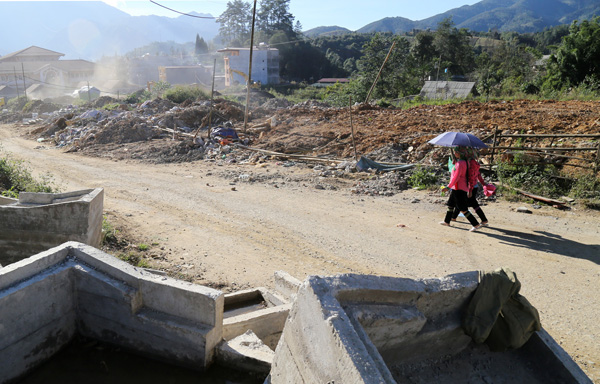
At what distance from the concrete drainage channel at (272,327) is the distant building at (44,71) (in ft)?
188

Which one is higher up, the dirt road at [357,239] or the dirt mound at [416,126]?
the dirt mound at [416,126]

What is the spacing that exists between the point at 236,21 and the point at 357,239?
3153 inches

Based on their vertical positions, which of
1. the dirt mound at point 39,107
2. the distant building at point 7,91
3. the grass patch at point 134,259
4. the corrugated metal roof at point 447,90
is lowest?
the distant building at point 7,91

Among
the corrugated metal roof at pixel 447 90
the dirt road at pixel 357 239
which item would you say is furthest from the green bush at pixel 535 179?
the corrugated metal roof at pixel 447 90

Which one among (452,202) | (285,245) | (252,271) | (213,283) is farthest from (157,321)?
(452,202)

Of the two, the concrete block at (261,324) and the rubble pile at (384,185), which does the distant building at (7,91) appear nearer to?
the rubble pile at (384,185)

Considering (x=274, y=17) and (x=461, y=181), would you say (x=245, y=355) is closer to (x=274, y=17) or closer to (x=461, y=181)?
(x=461, y=181)

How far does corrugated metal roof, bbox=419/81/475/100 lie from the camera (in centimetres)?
2453

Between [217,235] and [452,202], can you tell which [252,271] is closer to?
[217,235]

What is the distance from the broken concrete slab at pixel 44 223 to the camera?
551 centimetres

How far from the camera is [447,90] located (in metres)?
25.4

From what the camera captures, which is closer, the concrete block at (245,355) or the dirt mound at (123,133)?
the concrete block at (245,355)

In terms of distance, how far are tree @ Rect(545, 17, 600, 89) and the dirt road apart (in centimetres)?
1577

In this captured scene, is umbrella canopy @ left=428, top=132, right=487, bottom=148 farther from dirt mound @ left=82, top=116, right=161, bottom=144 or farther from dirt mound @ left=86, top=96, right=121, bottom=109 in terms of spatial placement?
dirt mound @ left=86, top=96, right=121, bottom=109
